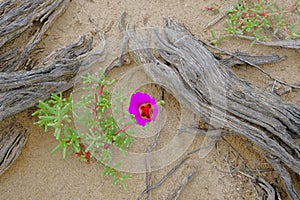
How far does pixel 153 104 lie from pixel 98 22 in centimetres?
94

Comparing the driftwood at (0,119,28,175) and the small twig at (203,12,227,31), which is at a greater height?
the small twig at (203,12,227,31)

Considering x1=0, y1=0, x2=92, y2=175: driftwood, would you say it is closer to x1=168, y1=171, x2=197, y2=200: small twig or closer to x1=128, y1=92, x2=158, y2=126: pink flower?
x1=128, y1=92, x2=158, y2=126: pink flower

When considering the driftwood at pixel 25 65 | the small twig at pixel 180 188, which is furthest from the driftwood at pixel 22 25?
the small twig at pixel 180 188

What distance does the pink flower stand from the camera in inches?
95.0

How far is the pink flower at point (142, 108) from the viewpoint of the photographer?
2.41 metres

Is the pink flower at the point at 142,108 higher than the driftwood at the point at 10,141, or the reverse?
the pink flower at the point at 142,108

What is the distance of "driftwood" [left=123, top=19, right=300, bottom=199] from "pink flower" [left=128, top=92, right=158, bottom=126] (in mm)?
245

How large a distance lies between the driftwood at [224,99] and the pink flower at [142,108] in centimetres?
24

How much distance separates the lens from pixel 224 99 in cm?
254

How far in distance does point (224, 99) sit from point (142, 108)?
21.6 inches

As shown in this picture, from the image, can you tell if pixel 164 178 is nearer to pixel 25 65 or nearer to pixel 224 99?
pixel 224 99

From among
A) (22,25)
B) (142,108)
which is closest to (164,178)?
(142,108)

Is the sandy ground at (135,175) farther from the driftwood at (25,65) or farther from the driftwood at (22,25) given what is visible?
the driftwood at (22,25)

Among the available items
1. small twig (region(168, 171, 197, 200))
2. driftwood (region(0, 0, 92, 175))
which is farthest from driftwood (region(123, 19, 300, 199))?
driftwood (region(0, 0, 92, 175))
